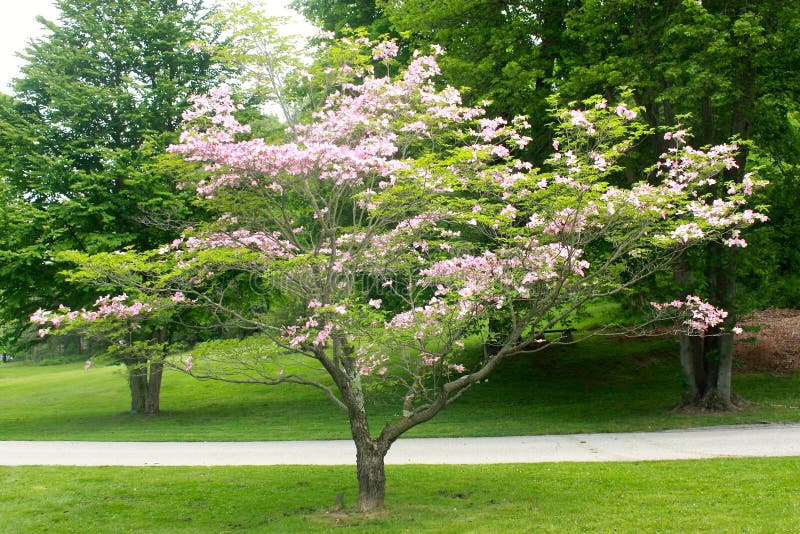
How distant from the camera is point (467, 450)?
40.1 feet

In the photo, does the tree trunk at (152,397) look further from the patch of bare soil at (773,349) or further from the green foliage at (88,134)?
the patch of bare soil at (773,349)

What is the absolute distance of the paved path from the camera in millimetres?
10883

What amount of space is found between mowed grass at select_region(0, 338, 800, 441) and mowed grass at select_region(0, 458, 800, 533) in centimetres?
448

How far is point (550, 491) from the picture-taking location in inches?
338

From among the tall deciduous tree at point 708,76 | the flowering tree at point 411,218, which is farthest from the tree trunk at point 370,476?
the tall deciduous tree at point 708,76

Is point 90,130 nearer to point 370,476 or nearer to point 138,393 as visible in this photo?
point 138,393

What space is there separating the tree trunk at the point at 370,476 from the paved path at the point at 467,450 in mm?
3189

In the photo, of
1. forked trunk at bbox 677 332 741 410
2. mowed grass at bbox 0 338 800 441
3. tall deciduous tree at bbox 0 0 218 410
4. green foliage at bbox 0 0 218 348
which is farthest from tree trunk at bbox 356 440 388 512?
tall deciduous tree at bbox 0 0 218 410

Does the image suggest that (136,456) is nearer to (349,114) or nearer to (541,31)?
(349,114)

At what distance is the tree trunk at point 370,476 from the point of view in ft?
26.3

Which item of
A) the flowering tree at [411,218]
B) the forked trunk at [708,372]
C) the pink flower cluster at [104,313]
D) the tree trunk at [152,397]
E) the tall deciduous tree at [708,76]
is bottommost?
the tree trunk at [152,397]

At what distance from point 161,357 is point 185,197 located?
9.53 metres

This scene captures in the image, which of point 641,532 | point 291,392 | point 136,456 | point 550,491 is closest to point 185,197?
point 136,456

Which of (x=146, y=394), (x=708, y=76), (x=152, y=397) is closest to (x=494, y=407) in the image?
(x=708, y=76)
